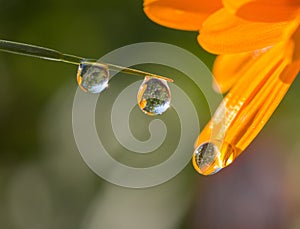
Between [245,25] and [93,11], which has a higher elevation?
[245,25]

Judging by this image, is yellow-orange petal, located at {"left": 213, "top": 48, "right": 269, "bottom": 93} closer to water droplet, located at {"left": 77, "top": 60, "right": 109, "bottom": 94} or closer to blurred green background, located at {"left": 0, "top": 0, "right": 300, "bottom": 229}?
water droplet, located at {"left": 77, "top": 60, "right": 109, "bottom": 94}

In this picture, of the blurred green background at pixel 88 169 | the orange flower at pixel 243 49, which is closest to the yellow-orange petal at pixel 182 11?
the orange flower at pixel 243 49

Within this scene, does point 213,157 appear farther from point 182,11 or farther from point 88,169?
point 88,169

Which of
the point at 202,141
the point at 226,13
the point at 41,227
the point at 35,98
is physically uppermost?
the point at 226,13

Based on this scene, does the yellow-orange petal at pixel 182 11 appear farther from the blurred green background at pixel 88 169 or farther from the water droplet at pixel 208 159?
the blurred green background at pixel 88 169

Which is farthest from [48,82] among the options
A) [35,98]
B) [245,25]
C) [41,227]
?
[245,25]

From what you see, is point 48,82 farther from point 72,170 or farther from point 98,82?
point 98,82

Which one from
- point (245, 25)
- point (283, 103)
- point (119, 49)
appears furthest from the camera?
point (119, 49)

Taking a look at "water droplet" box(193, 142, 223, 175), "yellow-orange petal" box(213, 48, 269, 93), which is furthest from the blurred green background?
"water droplet" box(193, 142, 223, 175)
